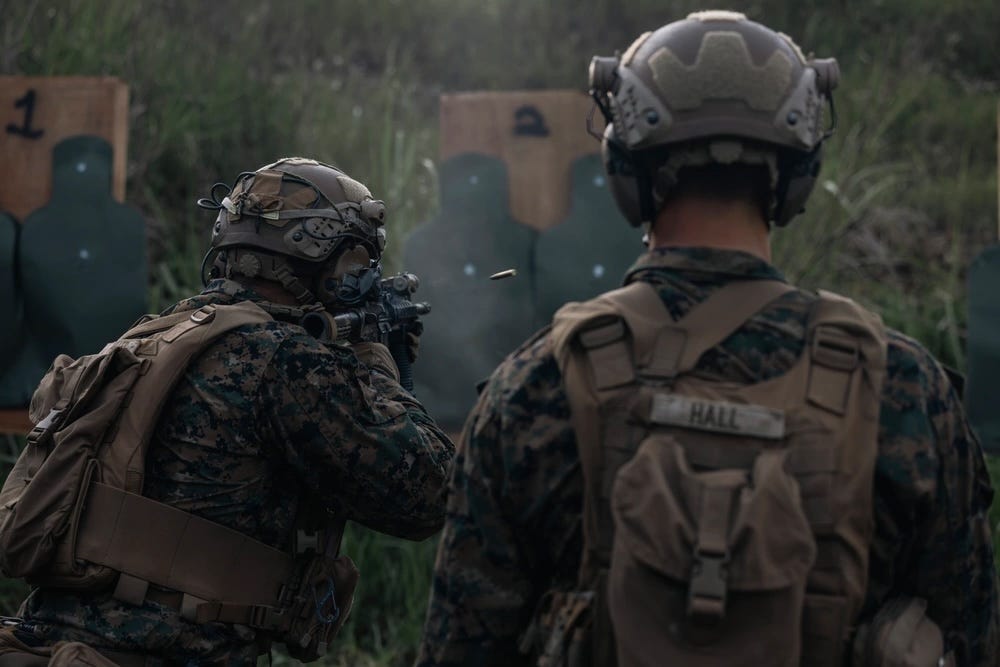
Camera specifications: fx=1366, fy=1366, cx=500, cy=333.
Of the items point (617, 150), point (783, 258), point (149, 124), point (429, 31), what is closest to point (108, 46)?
point (149, 124)

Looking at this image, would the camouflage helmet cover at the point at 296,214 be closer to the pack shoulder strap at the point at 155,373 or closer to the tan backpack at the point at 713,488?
the pack shoulder strap at the point at 155,373

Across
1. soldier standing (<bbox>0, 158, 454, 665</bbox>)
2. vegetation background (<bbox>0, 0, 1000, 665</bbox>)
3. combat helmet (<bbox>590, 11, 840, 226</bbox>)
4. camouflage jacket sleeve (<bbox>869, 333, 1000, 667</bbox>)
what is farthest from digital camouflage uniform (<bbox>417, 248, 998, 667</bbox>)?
vegetation background (<bbox>0, 0, 1000, 665</bbox>)

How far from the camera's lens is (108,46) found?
699cm

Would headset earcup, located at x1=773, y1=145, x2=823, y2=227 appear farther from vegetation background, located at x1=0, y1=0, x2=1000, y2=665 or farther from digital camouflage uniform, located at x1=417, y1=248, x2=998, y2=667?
vegetation background, located at x1=0, y1=0, x2=1000, y2=665

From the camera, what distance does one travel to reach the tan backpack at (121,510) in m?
2.76

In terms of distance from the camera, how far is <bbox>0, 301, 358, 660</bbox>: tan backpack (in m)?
2.76

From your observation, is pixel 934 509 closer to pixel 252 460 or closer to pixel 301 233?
pixel 252 460

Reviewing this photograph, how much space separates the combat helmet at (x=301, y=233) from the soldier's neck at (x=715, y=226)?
4.08ft

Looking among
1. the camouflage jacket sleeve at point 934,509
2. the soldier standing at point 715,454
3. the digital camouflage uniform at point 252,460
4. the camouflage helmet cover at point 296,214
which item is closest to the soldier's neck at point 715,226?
the soldier standing at point 715,454

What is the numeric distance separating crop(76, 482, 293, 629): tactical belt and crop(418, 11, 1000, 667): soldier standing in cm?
90

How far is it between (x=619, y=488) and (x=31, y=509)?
4.74ft

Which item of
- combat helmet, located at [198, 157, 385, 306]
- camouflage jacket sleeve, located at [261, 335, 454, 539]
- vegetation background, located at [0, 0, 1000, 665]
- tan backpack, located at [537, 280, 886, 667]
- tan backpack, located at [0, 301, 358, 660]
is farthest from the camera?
vegetation background, located at [0, 0, 1000, 665]

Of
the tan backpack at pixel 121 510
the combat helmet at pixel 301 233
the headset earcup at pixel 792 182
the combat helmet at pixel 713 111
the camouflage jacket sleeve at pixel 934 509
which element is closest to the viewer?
the camouflage jacket sleeve at pixel 934 509

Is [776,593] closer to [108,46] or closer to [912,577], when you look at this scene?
[912,577]
